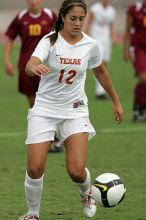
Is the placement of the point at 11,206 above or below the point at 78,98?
below

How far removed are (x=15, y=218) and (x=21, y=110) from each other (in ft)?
33.1

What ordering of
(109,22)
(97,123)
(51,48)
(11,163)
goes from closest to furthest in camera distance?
(51,48)
(11,163)
(97,123)
(109,22)

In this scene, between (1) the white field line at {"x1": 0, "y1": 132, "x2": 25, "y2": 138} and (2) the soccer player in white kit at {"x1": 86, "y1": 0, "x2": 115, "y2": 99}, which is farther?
(2) the soccer player in white kit at {"x1": 86, "y1": 0, "x2": 115, "y2": 99}

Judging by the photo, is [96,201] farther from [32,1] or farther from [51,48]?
[32,1]

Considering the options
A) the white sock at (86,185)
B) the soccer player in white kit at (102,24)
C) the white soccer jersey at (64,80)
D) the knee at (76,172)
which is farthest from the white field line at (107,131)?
the knee at (76,172)

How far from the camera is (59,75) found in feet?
30.1

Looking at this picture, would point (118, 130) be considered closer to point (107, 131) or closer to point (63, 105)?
point (107, 131)

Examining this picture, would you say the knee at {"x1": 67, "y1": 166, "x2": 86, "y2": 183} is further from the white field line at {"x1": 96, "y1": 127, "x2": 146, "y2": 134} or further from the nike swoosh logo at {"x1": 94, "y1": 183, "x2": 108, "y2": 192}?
the white field line at {"x1": 96, "y1": 127, "x2": 146, "y2": 134}

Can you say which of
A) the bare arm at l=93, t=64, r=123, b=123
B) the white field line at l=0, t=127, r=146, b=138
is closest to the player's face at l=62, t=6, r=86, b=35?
the bare arm at l=93, t=64, r=123, b=123

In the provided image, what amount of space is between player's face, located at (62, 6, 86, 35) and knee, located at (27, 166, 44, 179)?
4.51 ft

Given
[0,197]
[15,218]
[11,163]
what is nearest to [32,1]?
[11,163]

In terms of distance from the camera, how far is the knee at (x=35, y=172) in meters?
8.91

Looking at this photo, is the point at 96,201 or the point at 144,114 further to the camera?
the point at 144,114

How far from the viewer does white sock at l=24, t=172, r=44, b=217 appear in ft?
29.5
